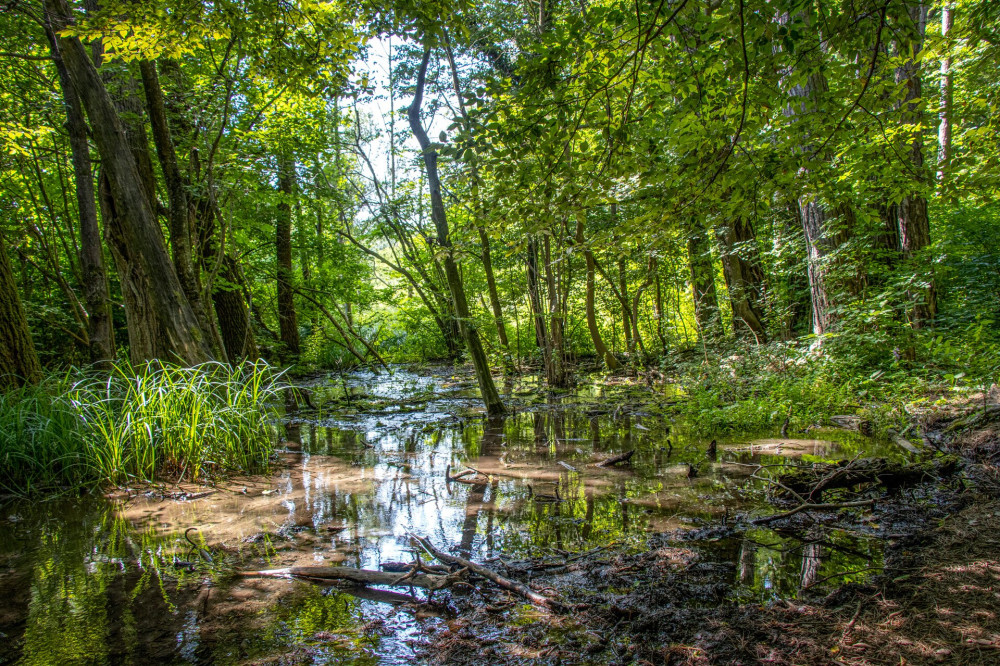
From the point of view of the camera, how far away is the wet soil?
1.94 meters

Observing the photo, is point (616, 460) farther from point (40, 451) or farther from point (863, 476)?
point (40, 451)

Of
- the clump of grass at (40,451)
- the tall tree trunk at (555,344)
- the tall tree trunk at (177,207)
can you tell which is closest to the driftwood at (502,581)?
the clump of grass at (40,451)

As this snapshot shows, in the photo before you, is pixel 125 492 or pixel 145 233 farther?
pixel 145 233

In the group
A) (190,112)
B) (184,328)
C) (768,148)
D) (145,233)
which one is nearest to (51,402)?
(184,328)

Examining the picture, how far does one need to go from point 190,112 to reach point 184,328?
339cm

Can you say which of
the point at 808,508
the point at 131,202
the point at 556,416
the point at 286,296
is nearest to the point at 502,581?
the point at 808,508

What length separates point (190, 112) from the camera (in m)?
6.97

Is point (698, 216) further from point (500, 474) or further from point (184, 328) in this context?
point (184, 328)

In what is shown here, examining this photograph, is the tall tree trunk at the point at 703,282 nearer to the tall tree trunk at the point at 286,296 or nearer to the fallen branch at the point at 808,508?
the fallen branch at the point at 808,508

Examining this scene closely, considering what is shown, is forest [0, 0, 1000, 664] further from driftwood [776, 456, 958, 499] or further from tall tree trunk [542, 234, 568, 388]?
tall tree trunk [542, 234, 568, 388]

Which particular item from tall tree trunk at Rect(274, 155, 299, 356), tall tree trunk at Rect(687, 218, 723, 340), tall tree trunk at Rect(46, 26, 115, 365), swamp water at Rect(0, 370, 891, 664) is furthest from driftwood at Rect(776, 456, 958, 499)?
tall tree trunk at Rect(274, 155, 299, 356)

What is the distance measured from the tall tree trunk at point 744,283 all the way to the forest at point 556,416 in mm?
622

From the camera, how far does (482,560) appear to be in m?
2.72

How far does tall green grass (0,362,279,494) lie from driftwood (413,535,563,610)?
2.79 metres
